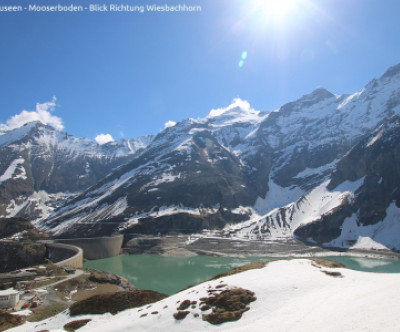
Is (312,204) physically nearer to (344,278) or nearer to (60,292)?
(60,292)

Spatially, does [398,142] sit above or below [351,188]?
above

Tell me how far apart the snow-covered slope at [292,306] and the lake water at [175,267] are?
5226 centimetres

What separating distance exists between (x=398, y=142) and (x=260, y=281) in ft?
608

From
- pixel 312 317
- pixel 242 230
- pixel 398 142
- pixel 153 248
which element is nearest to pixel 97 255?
pixel 153 248

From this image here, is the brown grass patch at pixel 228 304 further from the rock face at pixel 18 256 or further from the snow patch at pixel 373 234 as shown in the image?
the snow patch at pixel 373 234

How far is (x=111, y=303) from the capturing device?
32281 mm

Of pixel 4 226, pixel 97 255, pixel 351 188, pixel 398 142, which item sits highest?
pixel 398 142

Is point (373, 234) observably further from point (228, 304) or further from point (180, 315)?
point (180, 315)

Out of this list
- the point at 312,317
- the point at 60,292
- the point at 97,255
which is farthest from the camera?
the point at 97,255

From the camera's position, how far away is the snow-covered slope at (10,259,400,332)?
18.1 meters

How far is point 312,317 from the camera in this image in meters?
19.2

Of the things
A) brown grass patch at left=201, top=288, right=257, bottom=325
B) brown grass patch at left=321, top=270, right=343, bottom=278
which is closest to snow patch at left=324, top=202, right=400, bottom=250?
brown grass patch at left=321, top=270, right=343, bottom=278

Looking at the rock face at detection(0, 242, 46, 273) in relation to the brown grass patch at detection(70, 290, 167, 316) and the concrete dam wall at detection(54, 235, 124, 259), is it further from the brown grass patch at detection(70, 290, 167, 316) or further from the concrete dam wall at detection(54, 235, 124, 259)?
the brown grass patch at detection(70, 290, 167, 316)

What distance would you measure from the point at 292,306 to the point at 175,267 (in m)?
102
